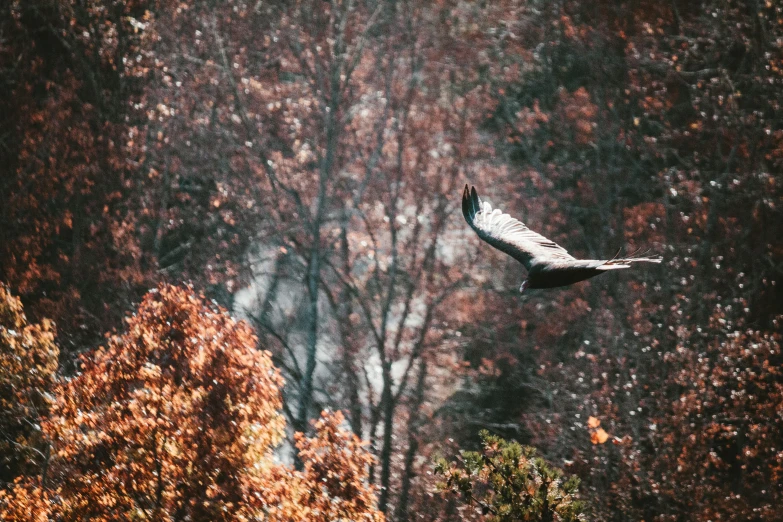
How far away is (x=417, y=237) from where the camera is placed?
21.6 m

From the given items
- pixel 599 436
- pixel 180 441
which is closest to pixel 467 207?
pixel 180 441

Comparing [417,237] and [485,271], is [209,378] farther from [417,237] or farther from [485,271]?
[485,271]

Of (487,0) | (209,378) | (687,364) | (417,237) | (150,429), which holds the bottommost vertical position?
(150,429)

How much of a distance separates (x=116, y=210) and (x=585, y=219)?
11.4 m

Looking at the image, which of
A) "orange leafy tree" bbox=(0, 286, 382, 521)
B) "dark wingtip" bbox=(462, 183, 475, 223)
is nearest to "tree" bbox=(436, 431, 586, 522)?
"orange leafy tree" bbox=(0, 286, 382, 521)

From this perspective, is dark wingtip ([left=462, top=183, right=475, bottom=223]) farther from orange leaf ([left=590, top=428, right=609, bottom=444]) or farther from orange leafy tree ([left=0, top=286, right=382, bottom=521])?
orange leaf ([left=590, top=428, right=609, bottom=444])

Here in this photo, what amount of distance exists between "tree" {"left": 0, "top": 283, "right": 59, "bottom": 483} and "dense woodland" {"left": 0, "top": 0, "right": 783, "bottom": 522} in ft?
14.4

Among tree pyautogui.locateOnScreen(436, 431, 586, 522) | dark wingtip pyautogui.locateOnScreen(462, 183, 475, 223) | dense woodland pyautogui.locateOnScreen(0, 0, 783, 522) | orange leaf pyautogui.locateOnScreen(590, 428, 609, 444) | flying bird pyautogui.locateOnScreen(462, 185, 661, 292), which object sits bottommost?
tree pyautogui.locateOnScreen(436, 431, 586, 522)

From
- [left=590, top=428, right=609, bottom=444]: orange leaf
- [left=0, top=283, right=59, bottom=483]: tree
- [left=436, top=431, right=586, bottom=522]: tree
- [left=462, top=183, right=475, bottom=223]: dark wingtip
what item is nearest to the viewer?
[left=436, top=431, right=586, bottom=522]: tree

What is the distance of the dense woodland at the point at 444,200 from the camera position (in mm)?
16703

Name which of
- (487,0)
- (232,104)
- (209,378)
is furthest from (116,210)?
(209,378)

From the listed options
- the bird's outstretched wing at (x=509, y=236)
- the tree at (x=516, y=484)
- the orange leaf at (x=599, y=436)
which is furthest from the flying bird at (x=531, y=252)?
the orange leaf at (x=599, y=436)

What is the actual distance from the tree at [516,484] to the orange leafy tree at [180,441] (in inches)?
51.4

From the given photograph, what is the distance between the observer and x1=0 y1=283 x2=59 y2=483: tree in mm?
11466
